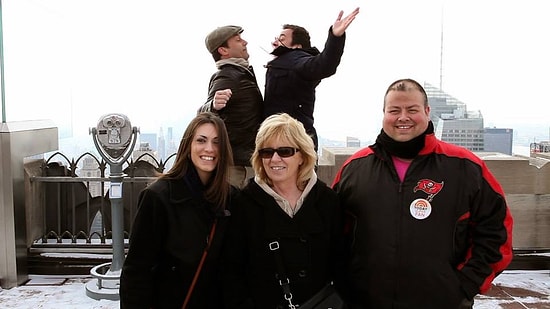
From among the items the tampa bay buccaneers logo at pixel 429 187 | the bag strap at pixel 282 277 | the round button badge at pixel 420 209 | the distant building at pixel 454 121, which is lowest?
the bag strap at pixel 282 277

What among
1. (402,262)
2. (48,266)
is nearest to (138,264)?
(402,262)

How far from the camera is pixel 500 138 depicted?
5.23 meters

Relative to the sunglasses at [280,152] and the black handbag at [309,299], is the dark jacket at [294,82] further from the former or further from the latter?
the black handbag at [309,299]

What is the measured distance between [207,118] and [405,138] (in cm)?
89

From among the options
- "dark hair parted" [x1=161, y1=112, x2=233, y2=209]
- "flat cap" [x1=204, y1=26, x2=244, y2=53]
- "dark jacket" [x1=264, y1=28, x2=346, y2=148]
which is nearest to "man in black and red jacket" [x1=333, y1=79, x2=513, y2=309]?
"dark hair parted" [x1=161, y1=112, x2=233, y2=209]

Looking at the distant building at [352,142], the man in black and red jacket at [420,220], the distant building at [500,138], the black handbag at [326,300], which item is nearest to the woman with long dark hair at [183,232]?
the black handbag at [326,300]

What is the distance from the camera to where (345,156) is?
4.69 meters

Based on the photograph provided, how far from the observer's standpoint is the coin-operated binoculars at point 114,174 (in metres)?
4.04

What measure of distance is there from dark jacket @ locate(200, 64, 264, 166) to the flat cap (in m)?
0.15

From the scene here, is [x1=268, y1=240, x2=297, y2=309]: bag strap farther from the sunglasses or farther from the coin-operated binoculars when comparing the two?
the coin-operated binoculars

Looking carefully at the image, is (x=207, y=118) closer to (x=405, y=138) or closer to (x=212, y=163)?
(x=212, y=163)

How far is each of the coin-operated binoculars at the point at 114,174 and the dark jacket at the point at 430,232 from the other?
223 cm

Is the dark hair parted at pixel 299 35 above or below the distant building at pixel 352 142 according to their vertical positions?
above

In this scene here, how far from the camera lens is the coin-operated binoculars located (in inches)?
159
